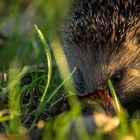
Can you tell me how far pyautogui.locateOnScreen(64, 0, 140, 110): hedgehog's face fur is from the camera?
12.4 feet

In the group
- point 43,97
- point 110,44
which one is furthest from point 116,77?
point 43,97

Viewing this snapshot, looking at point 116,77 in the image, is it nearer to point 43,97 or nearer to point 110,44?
point 110,44

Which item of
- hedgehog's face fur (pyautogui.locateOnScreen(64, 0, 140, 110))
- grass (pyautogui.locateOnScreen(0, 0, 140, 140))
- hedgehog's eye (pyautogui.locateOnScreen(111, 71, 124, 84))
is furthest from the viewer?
hedgehog's eye (pyautogui.locateOnScreen(111, 71, 124, 84))

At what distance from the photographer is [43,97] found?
3307 millimetres

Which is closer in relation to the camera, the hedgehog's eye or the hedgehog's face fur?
the hedgehog's face fur

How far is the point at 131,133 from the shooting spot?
2.59 meters

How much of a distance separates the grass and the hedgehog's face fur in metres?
0.20

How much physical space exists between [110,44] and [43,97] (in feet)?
2.72

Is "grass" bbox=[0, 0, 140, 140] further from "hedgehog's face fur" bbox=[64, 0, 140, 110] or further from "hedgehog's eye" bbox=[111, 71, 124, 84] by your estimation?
"hedgehog's eye" bbox=[111, 71, 124, 84]

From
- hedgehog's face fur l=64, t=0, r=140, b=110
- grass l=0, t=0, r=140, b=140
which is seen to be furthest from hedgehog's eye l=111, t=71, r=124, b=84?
grass l=0, t=0, r=140, b=140

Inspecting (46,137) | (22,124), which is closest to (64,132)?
(46,137)

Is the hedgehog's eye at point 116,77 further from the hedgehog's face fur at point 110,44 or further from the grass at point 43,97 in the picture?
the grass at point 43,97

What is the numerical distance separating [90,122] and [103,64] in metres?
1.39

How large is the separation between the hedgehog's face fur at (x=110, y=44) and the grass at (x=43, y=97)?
20 cm
